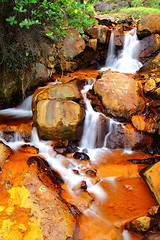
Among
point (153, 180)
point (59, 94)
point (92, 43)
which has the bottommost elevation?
point (153, 180)

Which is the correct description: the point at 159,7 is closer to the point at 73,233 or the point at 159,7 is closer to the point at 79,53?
the point at 79,53

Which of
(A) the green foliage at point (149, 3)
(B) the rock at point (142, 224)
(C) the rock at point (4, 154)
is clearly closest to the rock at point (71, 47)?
(C) the rock at point (4, 154)

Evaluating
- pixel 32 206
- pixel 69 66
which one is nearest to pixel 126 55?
pixel 69 66

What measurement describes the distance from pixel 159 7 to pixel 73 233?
22.7 m

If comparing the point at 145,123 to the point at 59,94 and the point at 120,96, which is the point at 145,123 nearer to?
the point at 120,96

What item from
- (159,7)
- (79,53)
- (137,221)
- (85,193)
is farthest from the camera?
(159,7)

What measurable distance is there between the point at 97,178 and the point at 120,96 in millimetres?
2768

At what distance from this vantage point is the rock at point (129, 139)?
5.13 meters

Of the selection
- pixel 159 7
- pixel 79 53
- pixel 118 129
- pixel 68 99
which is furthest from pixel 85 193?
pixel 159 7

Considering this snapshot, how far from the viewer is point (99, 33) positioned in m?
8.83

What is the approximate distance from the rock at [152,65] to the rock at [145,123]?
3.52 m

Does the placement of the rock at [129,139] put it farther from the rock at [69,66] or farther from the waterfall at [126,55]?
the waterfall at [126,55]

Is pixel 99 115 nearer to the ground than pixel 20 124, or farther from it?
farther from it

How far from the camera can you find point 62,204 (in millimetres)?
2922
